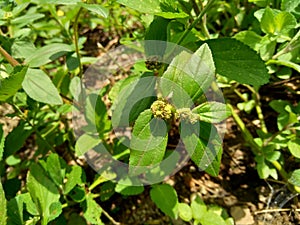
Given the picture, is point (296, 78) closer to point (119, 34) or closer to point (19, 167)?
point (119, 34)

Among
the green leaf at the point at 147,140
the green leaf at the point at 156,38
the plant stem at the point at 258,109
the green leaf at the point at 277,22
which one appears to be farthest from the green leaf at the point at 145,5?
the plant stem at the point at 258,109

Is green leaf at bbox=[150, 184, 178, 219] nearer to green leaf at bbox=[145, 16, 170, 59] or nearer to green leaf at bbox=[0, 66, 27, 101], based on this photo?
green leaf at bbox=[145, 16, 170, 59]

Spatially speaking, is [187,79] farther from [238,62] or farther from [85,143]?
[85,143]

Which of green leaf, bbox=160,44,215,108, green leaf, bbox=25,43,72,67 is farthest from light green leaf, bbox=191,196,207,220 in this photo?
green leaf, bbox=25,43,72,67

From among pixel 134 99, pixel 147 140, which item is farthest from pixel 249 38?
pixel 147 140

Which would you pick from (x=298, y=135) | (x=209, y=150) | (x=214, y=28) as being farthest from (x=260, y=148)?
(x=214, y=28)

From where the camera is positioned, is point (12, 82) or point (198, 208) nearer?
point (12, 82)

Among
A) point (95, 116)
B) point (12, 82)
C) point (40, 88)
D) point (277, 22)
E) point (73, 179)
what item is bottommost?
point (73, 179)
